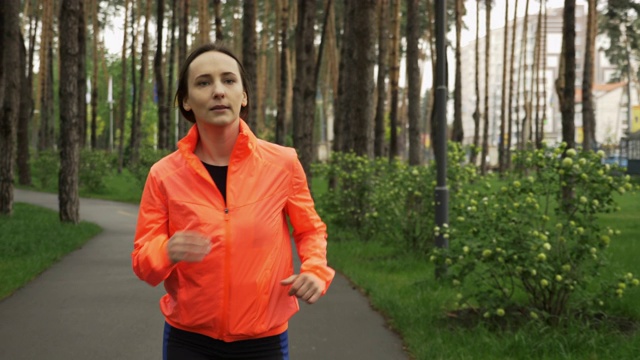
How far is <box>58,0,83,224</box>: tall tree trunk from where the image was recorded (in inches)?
677

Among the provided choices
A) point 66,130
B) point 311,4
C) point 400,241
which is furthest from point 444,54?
point 311,4

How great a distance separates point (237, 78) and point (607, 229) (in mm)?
5329

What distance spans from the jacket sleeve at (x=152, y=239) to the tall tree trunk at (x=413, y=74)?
21752 mm

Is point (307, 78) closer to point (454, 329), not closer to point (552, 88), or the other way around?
point (454, 329)

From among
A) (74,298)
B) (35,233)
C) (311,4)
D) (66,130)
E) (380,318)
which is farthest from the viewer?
(311,4)

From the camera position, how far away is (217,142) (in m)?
2.90

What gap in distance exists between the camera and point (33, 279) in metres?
11.0

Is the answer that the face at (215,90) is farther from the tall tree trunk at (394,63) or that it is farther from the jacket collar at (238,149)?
the tall tree trunk at (394,63)

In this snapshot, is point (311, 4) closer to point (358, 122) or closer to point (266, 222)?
point (358, 122)

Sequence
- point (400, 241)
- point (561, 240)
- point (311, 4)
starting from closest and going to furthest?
point (561, 240)
point (400, 241)
point (311, 4)

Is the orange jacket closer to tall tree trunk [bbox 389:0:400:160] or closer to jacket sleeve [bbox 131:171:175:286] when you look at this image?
jacket sleeve [bbox 131:171:175:286]

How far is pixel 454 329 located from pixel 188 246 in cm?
528

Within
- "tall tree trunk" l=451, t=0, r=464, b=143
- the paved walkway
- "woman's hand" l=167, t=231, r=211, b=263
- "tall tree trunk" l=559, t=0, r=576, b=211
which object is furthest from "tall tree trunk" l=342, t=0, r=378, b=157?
"tall tree trunk" l=451, t=0, r=464, b=143

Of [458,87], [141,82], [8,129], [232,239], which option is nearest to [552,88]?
[458,87]
